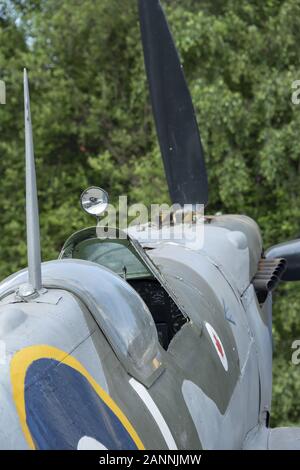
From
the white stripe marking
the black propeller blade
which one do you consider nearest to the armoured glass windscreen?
the white stripe marking

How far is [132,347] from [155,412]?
9.6 inches

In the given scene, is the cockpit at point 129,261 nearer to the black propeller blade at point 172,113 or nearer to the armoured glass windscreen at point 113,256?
the armoured glass windscreen at point 113,256

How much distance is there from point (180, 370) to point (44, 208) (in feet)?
33.2

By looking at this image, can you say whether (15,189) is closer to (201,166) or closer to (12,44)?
(12,44)

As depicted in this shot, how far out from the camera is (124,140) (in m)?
13.0

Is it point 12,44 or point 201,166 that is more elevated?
point 12,44

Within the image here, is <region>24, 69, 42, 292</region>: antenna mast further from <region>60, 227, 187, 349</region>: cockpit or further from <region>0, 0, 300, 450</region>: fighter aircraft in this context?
<region>60, 227, 187, 349</region>: cockpit

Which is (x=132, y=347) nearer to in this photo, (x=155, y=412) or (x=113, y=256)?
(x=155, y=412)

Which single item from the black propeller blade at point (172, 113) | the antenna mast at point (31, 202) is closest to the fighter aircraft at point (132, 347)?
the antenna mast at point (31, 202)

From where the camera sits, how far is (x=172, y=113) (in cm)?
728

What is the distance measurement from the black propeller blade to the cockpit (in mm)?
3198

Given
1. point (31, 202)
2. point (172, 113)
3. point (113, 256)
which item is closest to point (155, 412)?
point (31, 202)

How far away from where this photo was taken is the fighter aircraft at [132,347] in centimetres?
224
